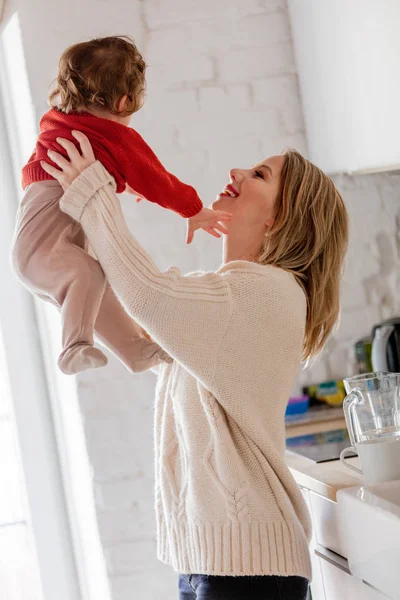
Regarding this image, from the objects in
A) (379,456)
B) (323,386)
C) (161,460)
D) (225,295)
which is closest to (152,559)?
(323,386)

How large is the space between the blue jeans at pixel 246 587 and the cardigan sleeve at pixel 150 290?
36 centimetres

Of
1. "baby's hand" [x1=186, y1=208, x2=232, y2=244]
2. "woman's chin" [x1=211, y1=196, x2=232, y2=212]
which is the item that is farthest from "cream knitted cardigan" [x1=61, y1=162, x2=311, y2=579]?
"woman's chin" [x1=211, y1=196, x2=232, y2=212]

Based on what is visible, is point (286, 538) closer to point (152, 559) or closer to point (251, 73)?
point (152, 559)

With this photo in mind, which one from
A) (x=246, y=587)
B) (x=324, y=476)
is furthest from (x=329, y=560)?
(x=246, y=587)

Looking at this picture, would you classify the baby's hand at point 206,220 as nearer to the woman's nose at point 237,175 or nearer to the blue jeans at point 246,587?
the woman's nose at point 237,175

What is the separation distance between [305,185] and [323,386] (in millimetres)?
968

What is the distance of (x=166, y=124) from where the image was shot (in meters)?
2.39

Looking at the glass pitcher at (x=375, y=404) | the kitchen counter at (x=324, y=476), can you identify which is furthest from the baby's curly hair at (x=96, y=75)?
the kitchen counter at (x=324, y=476)

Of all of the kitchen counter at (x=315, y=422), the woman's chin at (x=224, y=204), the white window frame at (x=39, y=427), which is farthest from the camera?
the white window frame at (x=39, y=427)

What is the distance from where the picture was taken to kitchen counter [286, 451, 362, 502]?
167cm

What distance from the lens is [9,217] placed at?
2674mm

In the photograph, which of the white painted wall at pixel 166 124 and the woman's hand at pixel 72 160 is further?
the white painted wall at pixel 166 124

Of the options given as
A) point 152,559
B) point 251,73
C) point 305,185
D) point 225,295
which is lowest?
point 152,559

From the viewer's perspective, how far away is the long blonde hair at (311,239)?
1.65 m
